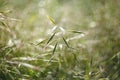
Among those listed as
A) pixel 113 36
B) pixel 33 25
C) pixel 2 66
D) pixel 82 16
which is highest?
pixel 82 16

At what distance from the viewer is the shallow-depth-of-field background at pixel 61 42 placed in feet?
5.86

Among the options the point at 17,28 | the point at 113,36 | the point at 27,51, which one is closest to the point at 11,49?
the point at 27,51

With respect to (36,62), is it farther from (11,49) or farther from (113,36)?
(113,36)

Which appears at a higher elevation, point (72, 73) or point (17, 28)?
point (17, 28)

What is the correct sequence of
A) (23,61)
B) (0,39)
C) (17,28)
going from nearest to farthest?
(23,61) < (0,39) < (17,28)

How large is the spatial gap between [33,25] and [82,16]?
0.50m

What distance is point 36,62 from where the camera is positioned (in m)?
1.92

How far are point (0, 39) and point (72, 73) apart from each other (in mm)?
408

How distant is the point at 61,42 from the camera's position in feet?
6.93

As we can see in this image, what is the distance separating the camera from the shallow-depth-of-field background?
1787 millimetres

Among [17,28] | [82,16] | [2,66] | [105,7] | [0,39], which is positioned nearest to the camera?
[2,66]

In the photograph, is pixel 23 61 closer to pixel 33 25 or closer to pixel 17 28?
pixel 17 28

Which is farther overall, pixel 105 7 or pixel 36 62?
pixel 105 7

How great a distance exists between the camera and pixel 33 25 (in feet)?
8.93
